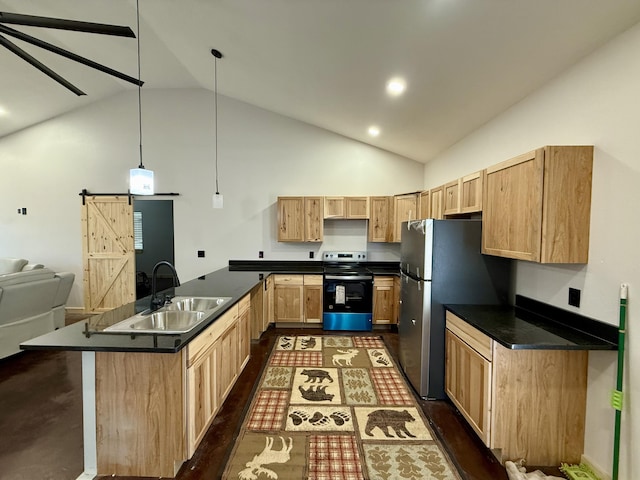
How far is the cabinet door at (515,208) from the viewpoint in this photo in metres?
1.69

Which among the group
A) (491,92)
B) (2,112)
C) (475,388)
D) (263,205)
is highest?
(2,112)

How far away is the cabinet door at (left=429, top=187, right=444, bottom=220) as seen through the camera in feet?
10.6

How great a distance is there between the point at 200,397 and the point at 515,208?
8.12ft

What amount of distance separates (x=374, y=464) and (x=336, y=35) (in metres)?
3.07

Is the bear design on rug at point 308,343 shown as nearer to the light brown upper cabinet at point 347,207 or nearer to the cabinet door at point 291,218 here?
the cabinet door at point 291,218

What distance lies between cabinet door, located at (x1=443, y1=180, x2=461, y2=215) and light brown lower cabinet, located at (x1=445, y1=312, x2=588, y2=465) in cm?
148

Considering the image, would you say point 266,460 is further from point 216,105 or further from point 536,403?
point 216,105

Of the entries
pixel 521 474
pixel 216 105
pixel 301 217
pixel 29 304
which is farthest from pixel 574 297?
pixel 29 304

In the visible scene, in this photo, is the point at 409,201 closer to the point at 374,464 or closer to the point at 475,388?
the point at 475,388

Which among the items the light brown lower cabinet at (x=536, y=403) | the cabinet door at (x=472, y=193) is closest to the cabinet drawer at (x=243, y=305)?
the light brown lower cabinet at (x=536, y=403)

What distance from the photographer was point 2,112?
4387 millimetres

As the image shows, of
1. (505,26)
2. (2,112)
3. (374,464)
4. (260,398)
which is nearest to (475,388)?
(374,464)

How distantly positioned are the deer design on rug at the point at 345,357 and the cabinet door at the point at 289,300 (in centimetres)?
101

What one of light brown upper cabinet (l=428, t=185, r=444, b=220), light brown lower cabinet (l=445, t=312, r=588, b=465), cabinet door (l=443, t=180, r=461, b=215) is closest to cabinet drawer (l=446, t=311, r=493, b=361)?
light brown lower cabinet (l=445, t=312, r=588, b=465)
